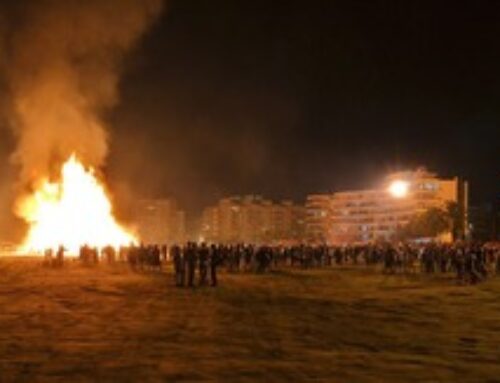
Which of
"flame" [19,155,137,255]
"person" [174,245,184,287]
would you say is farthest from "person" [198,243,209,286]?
"flame" [19,155,137,255]

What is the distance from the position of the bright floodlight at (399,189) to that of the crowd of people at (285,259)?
269 ft

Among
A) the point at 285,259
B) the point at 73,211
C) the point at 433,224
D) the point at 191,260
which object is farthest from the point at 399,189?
the point at 191,260

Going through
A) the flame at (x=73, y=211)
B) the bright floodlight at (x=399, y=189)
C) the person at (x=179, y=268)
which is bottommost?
the person at (x=179, y=268)

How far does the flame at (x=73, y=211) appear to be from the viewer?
260 feet

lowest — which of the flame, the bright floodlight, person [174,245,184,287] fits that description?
person [174,245,184,287]

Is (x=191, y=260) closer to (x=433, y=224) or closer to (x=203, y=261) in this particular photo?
(x=203, y=261)

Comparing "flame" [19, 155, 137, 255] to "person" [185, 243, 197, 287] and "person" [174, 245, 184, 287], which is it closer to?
"person" [174, 245, 184, 287]

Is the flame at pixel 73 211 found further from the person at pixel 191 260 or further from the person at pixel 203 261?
the person at pixel 191 260

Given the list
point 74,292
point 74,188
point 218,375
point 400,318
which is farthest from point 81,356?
Answer: point 74,188

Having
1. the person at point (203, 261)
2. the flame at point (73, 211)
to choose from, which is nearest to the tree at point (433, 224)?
the flame at point (73, 211)

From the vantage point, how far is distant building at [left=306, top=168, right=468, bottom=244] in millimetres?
145000

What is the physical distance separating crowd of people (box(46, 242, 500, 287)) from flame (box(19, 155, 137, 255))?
77.5 feet

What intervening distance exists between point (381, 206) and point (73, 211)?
298ft

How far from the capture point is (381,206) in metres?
158
